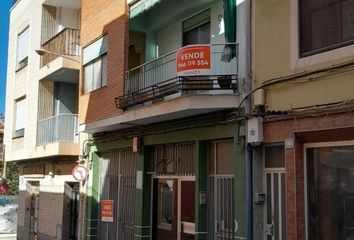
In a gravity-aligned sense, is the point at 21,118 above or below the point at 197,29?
below

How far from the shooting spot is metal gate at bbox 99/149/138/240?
14.5m

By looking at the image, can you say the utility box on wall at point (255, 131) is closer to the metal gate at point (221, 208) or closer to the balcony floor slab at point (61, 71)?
the metal gate at point (221, 208)

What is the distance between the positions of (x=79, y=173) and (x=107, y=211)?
5.81 feet

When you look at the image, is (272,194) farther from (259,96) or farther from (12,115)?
(12,115)

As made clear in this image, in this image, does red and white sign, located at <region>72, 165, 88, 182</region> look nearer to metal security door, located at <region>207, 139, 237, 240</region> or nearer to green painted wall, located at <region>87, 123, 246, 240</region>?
green painted wall, located at <region>87, 123, 246, 240</region>

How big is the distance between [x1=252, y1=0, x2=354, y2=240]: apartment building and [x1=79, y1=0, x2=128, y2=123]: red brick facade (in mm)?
4970

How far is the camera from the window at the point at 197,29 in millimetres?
12398

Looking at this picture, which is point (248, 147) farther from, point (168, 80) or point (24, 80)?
point (24, 80)

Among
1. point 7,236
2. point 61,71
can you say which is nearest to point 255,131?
point 61,71

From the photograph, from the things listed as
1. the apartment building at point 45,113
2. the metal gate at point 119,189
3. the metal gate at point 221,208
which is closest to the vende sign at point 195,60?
the metal gate at point 221,208

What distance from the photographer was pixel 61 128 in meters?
17.8

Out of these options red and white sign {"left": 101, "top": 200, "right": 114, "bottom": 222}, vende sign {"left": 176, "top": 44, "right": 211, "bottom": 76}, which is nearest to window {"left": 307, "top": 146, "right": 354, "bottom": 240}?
vende sign {"left": 176, "top": 44, "right": 211, "bottom": 76}

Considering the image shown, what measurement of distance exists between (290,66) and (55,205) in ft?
39.9

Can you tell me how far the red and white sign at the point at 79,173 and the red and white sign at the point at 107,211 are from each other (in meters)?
1.34
